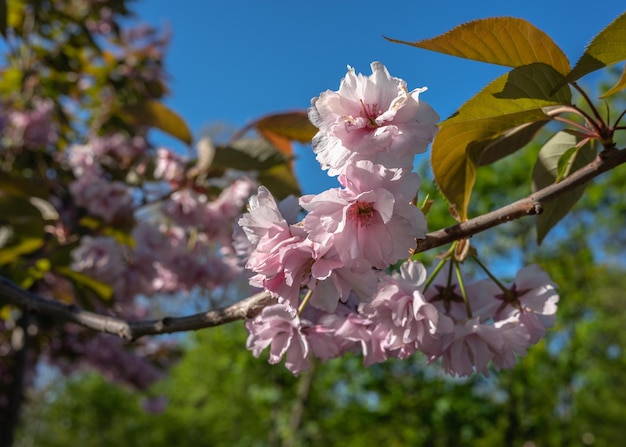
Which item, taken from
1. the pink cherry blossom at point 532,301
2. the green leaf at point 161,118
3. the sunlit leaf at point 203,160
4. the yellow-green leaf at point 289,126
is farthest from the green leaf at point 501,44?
the green leaf at point 161,118

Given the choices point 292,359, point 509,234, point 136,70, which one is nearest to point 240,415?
point 509,234

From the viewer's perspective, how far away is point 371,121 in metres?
0.53

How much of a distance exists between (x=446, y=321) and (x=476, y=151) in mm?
241

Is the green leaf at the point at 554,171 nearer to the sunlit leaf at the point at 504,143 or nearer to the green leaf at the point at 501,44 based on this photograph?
the sunlit leaf at the point at 504,143

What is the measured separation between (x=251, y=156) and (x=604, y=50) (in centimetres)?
→ 98

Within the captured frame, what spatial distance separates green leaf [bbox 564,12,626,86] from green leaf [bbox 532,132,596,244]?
0.18m

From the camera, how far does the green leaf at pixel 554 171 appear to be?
0.78 metres

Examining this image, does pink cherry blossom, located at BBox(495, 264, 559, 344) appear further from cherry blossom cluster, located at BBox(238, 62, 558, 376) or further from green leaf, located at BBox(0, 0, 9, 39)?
green leaf, located at BBox(0, 0, 9, 39)

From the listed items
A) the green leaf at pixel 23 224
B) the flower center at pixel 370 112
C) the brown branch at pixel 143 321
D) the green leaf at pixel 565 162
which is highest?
the green leaf at pixel 23 224

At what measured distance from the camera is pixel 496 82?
2.08ft

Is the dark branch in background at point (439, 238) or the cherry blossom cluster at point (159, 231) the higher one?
the cherry blossom cluster at point (159, 231)

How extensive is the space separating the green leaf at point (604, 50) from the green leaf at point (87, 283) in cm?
121

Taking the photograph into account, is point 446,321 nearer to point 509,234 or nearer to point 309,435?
point 309,435

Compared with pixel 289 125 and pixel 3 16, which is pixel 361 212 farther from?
pixel 3 16
